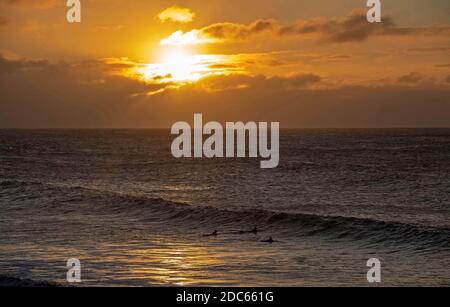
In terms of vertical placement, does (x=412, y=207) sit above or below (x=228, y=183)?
below

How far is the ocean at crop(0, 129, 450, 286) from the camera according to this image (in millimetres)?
21609

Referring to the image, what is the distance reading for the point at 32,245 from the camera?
85.4 ft

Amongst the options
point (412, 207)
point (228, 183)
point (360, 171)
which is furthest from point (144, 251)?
point (360, 171)

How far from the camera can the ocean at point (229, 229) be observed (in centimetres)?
2161

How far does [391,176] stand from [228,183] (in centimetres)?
1777

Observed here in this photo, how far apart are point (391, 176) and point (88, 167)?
38.3 meters

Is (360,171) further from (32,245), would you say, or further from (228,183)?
(32,245)

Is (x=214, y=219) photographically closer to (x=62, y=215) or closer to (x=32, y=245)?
(x=62, y=215)

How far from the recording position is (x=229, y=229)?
33375 mm

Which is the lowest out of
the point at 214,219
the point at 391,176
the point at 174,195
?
the point at 214,219

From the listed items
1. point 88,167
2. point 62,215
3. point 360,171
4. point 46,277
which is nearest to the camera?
point 46,277

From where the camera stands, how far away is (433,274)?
22547 mm
